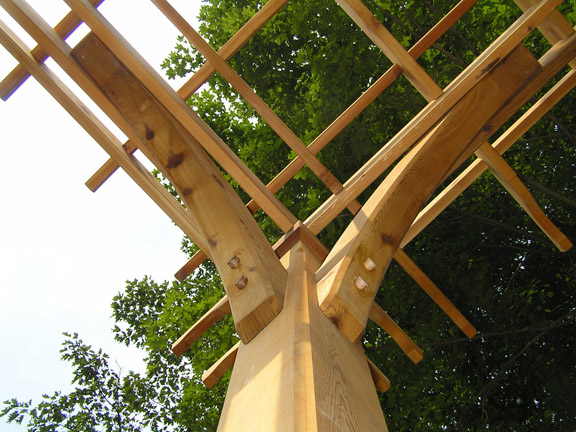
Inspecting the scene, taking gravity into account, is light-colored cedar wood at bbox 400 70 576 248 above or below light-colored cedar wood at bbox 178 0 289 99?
below

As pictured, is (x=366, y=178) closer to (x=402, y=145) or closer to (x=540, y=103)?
(x=402, y=145)

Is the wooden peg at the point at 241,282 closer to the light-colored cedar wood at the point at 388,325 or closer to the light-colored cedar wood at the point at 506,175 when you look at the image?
the light-colored cedar wood at the point at 388,325

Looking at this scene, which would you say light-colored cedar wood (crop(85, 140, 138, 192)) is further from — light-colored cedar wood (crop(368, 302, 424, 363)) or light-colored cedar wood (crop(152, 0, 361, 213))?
light-colored cedar wood (crop(368, 302, 424, 363))

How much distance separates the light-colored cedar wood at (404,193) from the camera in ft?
4.98

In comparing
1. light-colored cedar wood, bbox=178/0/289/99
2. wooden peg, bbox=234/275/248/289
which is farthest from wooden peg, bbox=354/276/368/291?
light-colored cedar wood, bbox=178/0/289/99

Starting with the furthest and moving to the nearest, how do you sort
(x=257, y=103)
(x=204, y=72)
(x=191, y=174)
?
(x=204, y=72), (x=257, y=103), (x=191, y=174)

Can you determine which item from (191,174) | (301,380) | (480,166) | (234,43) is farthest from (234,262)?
(480,166)

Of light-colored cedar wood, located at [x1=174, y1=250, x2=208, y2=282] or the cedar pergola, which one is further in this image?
light-colored cedar wood, located at [x1=174, y1=250, x2=208, y2=282]

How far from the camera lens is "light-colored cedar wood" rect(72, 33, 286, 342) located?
5.35 ft

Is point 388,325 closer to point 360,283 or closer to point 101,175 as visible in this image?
point 360,283

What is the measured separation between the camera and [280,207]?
2.17m

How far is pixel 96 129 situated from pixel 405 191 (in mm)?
1441

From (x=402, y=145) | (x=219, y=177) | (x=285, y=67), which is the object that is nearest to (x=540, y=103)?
(x=402, y=145)

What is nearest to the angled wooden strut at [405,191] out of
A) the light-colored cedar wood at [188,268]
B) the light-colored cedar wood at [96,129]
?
the light-colored cedar wood at [96,129]
